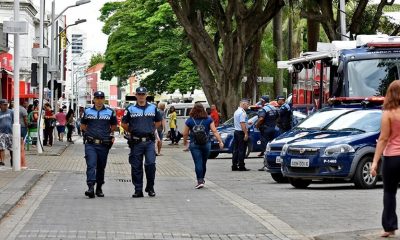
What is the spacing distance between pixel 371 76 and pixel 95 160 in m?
9.05

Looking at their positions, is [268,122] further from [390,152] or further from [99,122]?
[390,152]

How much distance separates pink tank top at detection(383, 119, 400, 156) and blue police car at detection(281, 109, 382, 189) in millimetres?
7525

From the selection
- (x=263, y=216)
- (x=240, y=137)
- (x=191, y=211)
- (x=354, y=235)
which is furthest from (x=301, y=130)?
(x=354, y=235)

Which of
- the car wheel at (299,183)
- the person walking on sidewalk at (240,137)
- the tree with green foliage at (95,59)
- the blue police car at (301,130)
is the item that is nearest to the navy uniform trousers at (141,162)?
the car wheel at (299,183)

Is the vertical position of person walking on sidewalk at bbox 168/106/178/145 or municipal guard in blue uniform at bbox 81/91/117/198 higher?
municipal guard in blue uniform at bbox 81/91/117/198

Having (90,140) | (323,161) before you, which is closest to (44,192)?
(90,140)

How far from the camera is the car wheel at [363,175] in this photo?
1873 centimetres

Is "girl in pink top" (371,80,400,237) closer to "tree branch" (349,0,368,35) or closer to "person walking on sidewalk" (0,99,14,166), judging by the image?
"person walking on sidewalk" (0,99,14,166)

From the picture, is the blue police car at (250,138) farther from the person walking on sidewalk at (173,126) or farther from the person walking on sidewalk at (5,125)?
the person walking on sidewalk at (173,126)

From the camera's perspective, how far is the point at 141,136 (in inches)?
691

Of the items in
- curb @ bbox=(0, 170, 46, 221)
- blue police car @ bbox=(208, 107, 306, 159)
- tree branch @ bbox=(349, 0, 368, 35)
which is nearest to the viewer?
curb @ bbox=(0, 170, 46, 221)

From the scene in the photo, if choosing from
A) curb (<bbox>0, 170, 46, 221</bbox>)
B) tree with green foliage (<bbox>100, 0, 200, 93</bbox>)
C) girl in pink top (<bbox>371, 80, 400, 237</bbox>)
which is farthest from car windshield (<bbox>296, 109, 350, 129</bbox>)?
tree with green foliage (<bbox>100, 0, 200, 93</bbox>)

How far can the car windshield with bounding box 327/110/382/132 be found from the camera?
19.5m

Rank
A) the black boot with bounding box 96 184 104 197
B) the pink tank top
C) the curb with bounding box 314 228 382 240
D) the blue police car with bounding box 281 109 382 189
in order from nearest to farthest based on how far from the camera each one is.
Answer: the pink tank top
the curb with bounding box 314 228 382 240
the black boot with bounding box 96 184 104 197
the blue police car with bounding box 281 109 382 189
